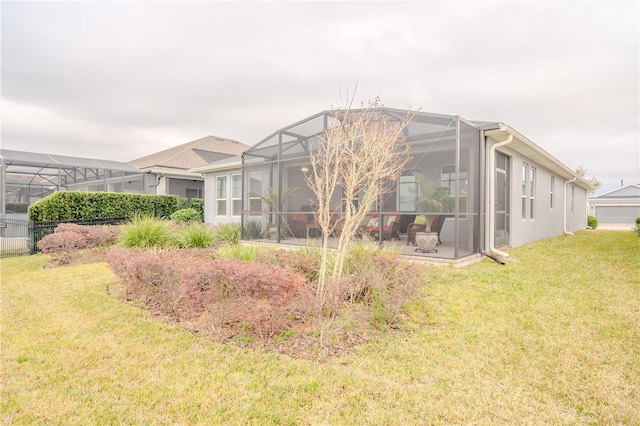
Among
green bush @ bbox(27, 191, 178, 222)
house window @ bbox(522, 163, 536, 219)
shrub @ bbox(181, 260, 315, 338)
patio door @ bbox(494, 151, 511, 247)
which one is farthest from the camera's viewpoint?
house window @ bbox(522, 163, 536, 219)

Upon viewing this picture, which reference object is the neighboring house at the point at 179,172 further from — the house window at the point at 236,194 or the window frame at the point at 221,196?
the house window at the point at 236,194

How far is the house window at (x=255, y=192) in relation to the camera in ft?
34.2

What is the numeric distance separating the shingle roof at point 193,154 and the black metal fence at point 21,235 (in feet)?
24.3

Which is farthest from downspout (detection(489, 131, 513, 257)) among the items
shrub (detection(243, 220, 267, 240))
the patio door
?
shrub (detection(243, 220, 267, 240))

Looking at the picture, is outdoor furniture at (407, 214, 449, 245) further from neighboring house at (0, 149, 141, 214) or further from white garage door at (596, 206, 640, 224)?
white garage door at (596, 206, 640, 224)

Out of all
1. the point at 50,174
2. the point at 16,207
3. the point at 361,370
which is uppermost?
the point at 50,174

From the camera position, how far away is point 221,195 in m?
14.5

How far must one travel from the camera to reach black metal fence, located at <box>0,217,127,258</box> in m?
9.30

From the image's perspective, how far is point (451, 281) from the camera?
5465 millimetres

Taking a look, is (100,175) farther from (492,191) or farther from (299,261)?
(492,191)

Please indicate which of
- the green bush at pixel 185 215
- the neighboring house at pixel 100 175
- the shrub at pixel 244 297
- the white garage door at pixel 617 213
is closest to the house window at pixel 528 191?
the shrub at pixel 244 297

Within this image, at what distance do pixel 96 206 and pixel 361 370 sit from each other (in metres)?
12.9

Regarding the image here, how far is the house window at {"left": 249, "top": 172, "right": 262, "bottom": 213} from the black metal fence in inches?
230

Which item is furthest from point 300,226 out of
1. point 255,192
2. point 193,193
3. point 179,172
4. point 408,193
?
point 193,193
